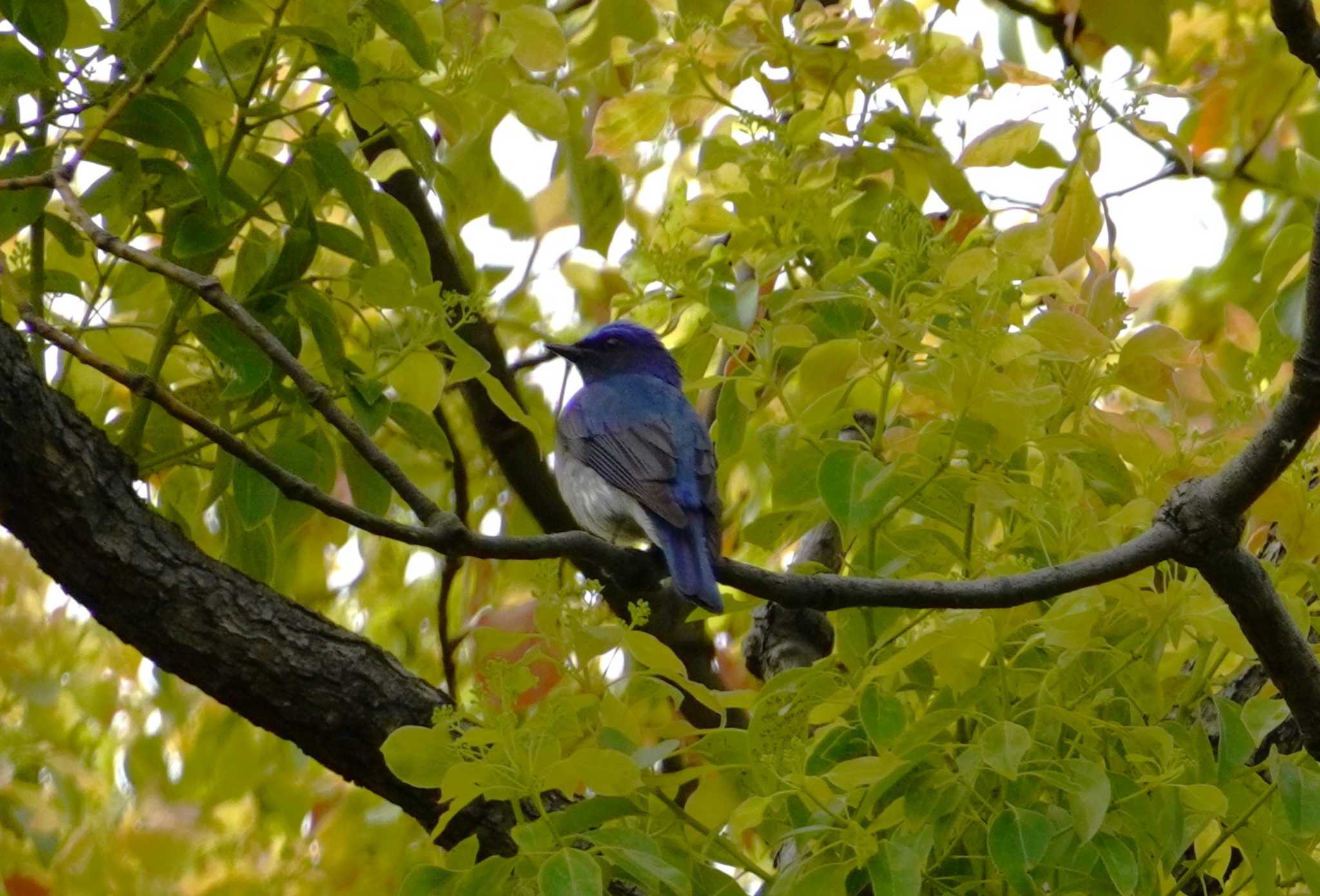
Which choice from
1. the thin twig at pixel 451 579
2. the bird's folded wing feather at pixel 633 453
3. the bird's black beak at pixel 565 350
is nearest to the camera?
the thin twig at pixel 451 579

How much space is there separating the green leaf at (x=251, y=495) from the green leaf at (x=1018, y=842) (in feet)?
5.28

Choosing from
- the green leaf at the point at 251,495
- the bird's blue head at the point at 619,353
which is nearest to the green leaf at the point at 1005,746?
the green leaf at the point at 251,495

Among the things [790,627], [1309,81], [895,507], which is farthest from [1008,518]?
[1309,81]

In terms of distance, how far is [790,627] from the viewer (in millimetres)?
3973

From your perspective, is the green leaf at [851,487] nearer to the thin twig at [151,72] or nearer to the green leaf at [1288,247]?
the green leaf at [1288,247]

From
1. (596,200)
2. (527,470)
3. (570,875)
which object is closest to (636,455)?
(527,470)

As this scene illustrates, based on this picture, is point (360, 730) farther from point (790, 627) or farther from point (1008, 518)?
point (1008, 518)

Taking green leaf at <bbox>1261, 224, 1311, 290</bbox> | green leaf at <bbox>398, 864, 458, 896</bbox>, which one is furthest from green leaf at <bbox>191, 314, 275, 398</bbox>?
green leaf at <bbox>1261, 224, 1311, 290</bbox>

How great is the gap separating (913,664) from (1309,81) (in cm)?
329

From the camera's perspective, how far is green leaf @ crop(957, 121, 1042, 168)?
10.5ft

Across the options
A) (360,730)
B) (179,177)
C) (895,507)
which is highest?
(179,177)

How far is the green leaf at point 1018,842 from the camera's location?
2.20 m

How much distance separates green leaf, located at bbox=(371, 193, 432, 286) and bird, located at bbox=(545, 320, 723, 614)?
3.20 feet

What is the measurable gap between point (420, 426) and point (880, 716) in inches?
51.9
